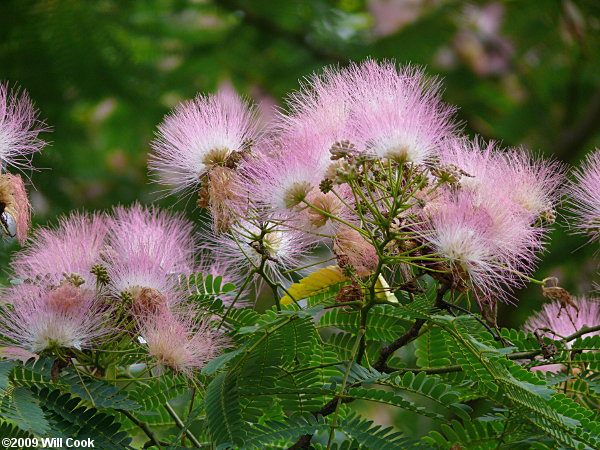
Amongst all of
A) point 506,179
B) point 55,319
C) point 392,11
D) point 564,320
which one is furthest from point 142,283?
point 392,11

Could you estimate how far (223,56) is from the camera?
5957 mm

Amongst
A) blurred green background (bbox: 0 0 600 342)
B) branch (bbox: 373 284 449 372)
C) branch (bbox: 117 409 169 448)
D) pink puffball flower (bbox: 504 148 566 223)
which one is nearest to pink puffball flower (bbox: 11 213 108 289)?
branch (bbox: 117 409 169 448)

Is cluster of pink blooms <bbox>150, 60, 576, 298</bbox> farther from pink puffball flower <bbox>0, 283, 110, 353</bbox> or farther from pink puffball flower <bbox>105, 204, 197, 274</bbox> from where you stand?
pink puffball flower <bbox>0, 283, 110, 353</bbox>

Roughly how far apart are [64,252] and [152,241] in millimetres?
204

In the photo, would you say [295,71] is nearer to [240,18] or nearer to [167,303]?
[240,18]

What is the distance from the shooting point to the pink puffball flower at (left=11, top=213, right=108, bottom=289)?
6.47 feet

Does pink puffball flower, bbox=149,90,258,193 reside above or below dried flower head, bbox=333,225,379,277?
above

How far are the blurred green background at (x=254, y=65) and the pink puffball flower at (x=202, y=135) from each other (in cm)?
201

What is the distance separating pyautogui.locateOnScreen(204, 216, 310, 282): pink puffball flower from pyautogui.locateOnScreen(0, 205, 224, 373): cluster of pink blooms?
0.11 metres

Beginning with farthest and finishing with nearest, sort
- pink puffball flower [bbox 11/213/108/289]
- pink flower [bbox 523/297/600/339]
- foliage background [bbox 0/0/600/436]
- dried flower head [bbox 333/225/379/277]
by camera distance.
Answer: foliage background [bbox 0/0/600/436] < pink flower [bbox 523/297/600/339] < pink puffball flower [bbox 11/213/108/289] < dried flower head [bbox 333/225/379/277]

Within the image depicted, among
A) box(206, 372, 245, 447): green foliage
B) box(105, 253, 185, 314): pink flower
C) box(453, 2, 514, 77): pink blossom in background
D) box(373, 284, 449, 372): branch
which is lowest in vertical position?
box(206, 372, 245, 447): green foliage

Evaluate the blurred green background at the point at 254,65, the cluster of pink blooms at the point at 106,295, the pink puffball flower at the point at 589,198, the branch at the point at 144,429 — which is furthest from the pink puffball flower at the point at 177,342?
the blurred green background at the point at 254,65

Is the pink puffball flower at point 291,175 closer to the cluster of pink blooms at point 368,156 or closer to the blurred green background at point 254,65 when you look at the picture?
the cluster of pink blooms at point 368,156

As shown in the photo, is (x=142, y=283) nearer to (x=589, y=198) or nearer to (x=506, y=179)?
(x=506, y=179)
